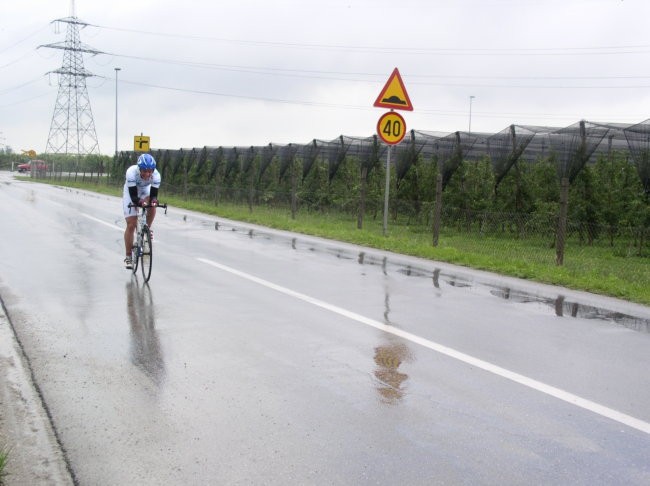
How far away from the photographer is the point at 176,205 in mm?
26969

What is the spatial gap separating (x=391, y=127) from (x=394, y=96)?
2.32 ft

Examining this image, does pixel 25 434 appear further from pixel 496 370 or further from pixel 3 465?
pixel 496 370

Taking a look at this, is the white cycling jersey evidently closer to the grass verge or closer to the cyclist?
the cyclist

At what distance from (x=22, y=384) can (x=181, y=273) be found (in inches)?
206

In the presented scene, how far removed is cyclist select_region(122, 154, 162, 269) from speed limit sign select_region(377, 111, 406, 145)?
21.4 feet

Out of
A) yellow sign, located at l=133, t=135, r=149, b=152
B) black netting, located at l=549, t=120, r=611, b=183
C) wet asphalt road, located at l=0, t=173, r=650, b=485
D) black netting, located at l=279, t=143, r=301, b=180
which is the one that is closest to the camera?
wet asphalt road, located at l=0, t=173, r=650, b=485

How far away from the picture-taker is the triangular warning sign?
48.4ft

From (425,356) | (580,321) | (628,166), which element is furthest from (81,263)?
(628,166)

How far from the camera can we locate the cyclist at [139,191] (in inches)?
381

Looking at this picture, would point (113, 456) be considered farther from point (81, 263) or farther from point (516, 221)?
point (516, 221)

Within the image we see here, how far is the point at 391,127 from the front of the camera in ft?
49.8

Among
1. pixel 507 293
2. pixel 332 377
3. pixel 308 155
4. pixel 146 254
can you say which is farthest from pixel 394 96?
pixel 308 155

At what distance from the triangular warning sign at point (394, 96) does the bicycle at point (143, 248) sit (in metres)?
6.72

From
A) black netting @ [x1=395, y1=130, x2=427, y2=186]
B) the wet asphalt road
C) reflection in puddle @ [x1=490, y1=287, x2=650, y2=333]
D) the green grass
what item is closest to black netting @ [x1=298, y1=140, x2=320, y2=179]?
black netting @ [x1=395, y1=130, x2=427, y2=186]
